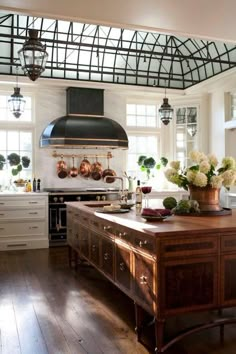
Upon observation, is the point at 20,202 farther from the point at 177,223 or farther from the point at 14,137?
the point at 177,223

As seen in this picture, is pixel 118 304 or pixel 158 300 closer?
pixel 158 300

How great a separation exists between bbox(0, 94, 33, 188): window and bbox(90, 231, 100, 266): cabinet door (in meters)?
3.57

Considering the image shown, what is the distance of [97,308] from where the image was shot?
3.76 m

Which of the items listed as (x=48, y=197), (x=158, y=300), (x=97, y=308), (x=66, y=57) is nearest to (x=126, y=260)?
(x=158, y=300)

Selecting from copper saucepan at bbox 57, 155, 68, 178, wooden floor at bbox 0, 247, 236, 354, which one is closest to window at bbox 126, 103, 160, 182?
copper saucepan at bbox 57, 155, 68, 178

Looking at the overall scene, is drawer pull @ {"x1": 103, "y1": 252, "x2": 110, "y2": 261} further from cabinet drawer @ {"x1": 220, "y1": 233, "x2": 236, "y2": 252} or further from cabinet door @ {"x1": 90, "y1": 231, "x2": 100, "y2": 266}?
cabinet drawer @ {"x1": 220, "y1": 233, "x2": 236, "y2": 252}

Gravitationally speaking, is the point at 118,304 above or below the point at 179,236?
below

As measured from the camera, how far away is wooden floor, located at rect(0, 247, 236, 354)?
114 inches

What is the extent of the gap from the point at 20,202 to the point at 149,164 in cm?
272

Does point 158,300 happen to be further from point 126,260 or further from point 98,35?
point 98,35

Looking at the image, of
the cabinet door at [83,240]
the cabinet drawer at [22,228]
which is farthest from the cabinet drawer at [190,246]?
the cabinet drawer at [22,228]

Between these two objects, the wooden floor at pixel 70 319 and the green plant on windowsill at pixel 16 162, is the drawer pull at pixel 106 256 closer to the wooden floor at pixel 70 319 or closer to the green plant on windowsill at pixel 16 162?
the wooden floor at pixel 70 319

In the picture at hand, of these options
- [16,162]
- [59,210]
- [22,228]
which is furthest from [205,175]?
[16,162]

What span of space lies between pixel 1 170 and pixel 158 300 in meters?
5.24
